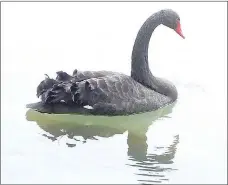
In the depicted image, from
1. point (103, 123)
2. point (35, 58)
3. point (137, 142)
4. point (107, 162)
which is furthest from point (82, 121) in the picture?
point (35, 58)

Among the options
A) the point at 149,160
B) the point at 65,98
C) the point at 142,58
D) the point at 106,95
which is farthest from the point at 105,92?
the point at 149,160

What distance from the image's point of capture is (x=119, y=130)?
6.29 meters

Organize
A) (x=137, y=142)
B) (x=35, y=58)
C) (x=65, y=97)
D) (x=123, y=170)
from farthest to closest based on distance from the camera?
(x=35, y=58)
(x=65, y=97)
(x=137, y=142)
(x=123, y=170)

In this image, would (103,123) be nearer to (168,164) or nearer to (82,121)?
(82,121)

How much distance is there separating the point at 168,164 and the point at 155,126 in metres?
1.11

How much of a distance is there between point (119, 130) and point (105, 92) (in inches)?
16.5

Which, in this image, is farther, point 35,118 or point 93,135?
point 35,118

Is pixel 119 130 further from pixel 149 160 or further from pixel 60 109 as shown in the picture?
pixel 149 160

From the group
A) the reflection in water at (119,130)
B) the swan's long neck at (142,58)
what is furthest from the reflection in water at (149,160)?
the swan's long neck at (142,58)

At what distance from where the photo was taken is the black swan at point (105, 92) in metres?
6.36

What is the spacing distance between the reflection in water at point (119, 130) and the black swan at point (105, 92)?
7cm

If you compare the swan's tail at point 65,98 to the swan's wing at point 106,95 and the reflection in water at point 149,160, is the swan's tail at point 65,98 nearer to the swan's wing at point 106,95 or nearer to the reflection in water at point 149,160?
the swan's wing at point 106,95

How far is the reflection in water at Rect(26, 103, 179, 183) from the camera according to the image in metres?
5.40

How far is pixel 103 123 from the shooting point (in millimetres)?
6418
